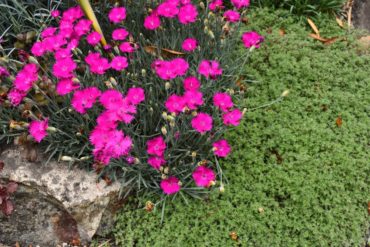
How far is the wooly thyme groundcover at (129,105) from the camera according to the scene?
8.08ft

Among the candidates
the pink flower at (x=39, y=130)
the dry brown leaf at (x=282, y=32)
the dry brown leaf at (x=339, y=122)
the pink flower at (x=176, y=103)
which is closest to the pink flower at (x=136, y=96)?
the pink flower at (x=176, y=103)

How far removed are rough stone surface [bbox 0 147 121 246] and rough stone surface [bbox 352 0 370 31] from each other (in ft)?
9.97

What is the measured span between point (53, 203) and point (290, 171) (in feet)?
5.55

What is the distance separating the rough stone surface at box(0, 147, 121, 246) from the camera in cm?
270

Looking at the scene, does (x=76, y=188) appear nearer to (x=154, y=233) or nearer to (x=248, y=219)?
(x=154, y=233)

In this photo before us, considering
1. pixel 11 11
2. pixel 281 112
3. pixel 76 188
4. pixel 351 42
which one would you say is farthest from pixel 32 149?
pixel 351 42

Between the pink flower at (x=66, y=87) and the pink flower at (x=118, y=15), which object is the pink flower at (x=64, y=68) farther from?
the pink flower at (x=118, y=15)

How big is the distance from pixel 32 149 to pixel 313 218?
6.53 ft

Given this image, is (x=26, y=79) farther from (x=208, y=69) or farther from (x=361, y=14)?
(x=361, y=14)

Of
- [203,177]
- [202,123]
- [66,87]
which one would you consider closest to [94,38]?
[66,87]

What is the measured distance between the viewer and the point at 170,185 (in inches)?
103

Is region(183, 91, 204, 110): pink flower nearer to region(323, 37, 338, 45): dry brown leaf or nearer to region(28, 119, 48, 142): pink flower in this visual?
region(28, 119, 48, 142): pink flower

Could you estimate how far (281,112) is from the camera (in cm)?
324

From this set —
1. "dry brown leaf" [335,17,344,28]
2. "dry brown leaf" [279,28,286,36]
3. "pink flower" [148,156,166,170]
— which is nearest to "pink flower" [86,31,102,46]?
"pink flower" [148,156,166,170]
